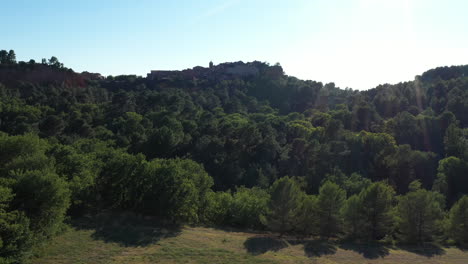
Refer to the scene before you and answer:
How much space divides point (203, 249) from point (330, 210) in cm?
1544

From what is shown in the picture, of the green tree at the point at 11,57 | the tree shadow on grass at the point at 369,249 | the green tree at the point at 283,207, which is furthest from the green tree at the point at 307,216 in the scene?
the green tree at the point at 11,57

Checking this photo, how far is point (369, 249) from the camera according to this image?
32.6 meters

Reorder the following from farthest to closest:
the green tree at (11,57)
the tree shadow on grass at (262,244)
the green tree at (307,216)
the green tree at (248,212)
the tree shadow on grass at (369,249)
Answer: the green tree at (11,57) → the green tree at (248,212) → the green tree at (307,216) → the tree shadow on grass at (369,249) → the tree shadow on grass at (262,244)

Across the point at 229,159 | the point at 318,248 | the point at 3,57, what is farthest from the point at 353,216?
the point at 3,57

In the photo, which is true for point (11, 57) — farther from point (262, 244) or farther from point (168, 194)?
point (262, 244)

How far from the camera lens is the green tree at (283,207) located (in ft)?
115

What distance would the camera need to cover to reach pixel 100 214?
112 ft

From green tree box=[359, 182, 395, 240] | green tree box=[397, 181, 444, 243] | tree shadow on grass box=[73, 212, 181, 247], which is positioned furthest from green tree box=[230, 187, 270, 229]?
green tree box=[397, 181, 444, 243]

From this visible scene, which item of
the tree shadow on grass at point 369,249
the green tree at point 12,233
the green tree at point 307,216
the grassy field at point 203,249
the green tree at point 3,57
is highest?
the green tree at point 3,57

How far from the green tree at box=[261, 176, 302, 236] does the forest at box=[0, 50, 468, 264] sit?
14cm

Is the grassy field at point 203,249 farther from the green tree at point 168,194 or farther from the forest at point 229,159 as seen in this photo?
the forest at point 229,159

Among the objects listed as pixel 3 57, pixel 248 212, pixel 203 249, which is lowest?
pixel 203 249

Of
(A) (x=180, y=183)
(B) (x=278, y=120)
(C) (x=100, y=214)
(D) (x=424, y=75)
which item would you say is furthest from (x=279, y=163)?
(D) (x=424, y=75)

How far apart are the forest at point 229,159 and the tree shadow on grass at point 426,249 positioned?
909 mm
